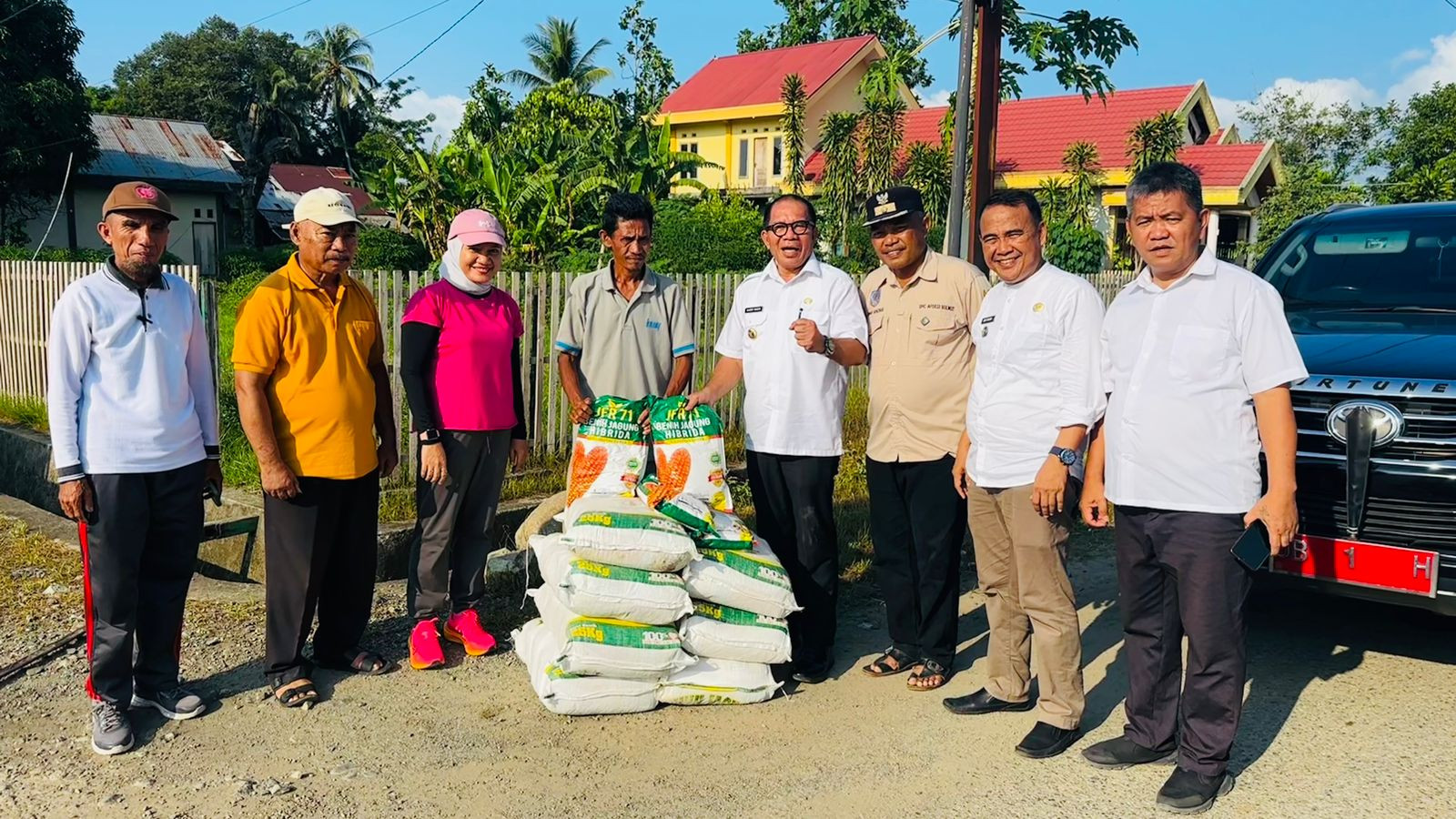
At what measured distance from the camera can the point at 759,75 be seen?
3469cm

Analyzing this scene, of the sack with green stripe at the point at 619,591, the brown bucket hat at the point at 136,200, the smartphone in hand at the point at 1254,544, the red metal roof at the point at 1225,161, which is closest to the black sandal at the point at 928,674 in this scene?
the sack with green stripe at the point at 619,591

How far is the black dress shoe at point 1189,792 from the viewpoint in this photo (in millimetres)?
3555

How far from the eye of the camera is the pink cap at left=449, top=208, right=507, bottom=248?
4668mm

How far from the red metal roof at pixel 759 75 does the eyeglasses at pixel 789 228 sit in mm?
27920

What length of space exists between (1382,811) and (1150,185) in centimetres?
222

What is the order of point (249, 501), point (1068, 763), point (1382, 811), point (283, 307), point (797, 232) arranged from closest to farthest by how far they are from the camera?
point (1382, 811) < point (1068, 763) < point (283, 307) < point (797, 232) < point (249, 501)

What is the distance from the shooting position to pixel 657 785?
147 inches

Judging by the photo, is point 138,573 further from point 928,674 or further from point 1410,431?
point 1410,431

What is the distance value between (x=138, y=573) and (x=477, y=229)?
193 centimetres

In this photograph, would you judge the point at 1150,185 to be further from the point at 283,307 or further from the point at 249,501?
the point at 249,501

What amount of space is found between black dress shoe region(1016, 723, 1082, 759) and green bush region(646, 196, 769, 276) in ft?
38.2

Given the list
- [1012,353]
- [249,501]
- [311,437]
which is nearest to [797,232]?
[1012,353]

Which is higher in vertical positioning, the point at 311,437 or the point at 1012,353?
the point at 1012,353

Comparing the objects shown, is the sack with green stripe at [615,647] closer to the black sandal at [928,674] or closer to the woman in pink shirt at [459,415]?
the woman in pink shirt at [459,415]
